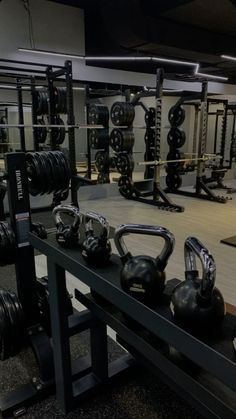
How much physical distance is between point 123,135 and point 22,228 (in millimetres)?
4483

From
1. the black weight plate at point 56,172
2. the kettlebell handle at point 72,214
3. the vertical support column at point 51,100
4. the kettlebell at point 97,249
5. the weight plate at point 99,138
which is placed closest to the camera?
the kettlebell at point 97,249

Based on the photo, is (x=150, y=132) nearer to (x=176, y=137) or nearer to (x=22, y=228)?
(x=176, y=137)

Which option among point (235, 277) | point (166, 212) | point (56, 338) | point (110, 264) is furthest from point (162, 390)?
point (166, 212)

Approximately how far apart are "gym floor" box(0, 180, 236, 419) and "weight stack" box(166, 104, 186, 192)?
22.0 inches

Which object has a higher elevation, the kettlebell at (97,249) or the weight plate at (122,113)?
Result: the weight plate at (122,113)

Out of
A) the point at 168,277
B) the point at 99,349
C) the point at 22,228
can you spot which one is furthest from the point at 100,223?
the point at 168,277

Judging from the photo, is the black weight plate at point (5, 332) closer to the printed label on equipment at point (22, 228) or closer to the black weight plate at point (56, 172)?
the printed label on equipment at point (22, 228)

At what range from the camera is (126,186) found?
21.8 feet

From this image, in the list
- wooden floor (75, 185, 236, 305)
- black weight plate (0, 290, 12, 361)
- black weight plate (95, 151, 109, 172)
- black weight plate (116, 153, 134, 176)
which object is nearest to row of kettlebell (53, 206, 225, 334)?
black weight plate (0, 290, 12, 361)

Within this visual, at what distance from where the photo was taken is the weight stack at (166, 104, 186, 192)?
6.50m

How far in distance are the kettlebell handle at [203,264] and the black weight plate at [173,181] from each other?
20.5 ft

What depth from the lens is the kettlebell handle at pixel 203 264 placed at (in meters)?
0.88

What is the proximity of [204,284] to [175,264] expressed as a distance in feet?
8.58

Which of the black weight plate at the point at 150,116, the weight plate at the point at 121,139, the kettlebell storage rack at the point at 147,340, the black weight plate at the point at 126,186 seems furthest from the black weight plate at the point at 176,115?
the kettlebell storage rack at the point at 147,340
